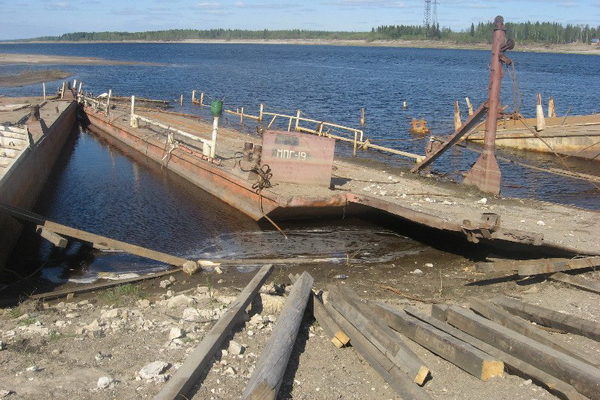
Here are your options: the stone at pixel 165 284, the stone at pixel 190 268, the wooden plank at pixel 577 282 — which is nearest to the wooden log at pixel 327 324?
the stone at pixel 165 284

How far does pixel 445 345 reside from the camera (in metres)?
6.80

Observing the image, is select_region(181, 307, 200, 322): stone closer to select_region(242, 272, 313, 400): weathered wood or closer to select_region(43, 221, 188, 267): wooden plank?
select_region(242, 272, 313, 400): weathered wood

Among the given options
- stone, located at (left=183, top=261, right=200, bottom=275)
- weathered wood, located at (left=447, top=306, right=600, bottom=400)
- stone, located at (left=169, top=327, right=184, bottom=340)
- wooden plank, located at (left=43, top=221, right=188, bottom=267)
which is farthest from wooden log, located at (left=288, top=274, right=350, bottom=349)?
wooden plank, located at (left=43, top=221, right=188, bottom=267)

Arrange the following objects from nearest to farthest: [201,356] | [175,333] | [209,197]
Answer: [201,356], [175,333], [209,197]

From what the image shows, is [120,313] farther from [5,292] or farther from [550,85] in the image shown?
[550,85]

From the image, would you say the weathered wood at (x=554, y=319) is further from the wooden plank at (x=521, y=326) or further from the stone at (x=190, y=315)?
the stone at (x=190, y=315)

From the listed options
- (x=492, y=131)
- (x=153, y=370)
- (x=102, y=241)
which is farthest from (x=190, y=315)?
(x=492, y=131)

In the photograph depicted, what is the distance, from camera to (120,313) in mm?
8078

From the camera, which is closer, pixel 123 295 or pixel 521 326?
pixel 521 326

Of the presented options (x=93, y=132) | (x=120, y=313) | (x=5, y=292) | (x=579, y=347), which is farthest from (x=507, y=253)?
(x=93, y=132)

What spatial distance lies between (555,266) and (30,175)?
13.9m

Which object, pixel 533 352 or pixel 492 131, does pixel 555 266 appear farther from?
pixel 492 131

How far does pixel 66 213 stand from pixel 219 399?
11.7 metres

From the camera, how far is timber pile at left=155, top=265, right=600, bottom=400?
583cm
